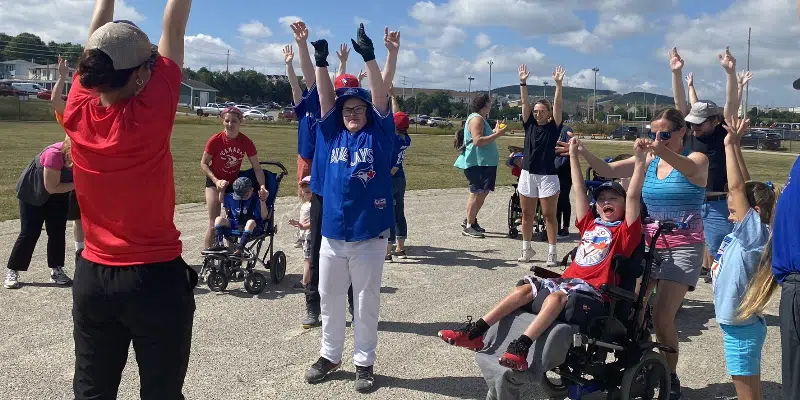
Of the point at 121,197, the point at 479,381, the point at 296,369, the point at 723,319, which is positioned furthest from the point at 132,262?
the point at 723,319

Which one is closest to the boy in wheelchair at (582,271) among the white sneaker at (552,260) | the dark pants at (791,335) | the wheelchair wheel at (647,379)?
the wheelchair wheel at (647,379)

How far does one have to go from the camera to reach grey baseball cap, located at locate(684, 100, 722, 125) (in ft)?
20.2

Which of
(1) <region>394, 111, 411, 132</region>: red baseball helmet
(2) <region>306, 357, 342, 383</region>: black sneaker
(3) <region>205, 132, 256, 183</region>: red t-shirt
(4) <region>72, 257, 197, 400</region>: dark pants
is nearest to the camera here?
(4) <region>72, 257, 197, 400</region>: dark pants

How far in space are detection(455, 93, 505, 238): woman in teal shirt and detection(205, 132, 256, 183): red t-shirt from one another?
11.7ft

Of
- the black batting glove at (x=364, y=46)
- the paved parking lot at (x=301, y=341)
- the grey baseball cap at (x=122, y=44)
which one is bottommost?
the paved parking lot at (x=301, y=341)

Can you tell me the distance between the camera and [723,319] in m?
4.18

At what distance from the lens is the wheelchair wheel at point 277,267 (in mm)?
7566

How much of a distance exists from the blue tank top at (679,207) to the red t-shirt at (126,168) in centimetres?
349

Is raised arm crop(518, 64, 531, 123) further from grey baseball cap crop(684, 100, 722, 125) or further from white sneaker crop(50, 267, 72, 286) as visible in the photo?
white sneaker crop(50, 267, 72, 286)

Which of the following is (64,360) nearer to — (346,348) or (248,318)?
(248,318)

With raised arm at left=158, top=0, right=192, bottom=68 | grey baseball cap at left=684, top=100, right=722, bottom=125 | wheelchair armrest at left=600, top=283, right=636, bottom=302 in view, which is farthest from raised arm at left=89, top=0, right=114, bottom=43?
grey baseball cap at left=684, top=100, right=722, bottom=125

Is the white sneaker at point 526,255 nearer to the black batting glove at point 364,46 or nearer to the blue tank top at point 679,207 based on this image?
the blue tank top at point 679,207

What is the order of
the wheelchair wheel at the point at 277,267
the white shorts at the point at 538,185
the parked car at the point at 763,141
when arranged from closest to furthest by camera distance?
1. the wheelchair wheel at the point at 277,267
2. the white shorts at the point at 538,185
3. the parked car at the point at 763,141

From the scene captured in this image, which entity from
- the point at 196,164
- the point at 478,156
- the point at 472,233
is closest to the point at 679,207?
the point at 478,156
